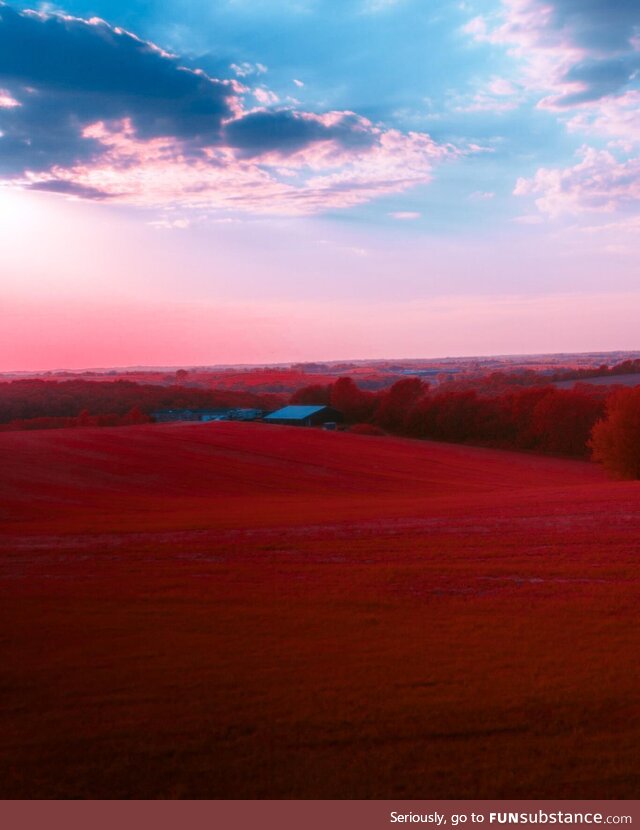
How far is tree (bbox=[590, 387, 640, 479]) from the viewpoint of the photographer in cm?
4994

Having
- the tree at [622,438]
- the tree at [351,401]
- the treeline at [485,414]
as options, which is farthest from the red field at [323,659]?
the tree at [351,401]

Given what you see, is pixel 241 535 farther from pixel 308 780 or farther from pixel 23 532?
pixel 308 780

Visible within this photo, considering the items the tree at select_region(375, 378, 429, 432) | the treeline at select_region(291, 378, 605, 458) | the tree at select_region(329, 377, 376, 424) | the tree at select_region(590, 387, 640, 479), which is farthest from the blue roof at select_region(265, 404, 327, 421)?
the tree at select_region(590, 387, 640, 479)

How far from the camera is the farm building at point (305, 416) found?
3910 inches

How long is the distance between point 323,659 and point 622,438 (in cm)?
4558

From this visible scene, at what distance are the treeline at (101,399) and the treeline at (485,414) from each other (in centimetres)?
2446

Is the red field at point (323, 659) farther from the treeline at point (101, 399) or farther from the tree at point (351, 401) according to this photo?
the treeline at point (101, 399)

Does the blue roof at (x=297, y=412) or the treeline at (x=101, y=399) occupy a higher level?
the treeline at (x=101, y=399)

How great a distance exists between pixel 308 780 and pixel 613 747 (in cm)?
300

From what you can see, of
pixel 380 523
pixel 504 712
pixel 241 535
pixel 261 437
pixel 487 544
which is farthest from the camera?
pixel 261 437

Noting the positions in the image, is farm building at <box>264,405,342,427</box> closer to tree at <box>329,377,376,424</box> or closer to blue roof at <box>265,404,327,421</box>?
blue roof at <box>265,404,327,421</box>

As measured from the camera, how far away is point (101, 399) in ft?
377
